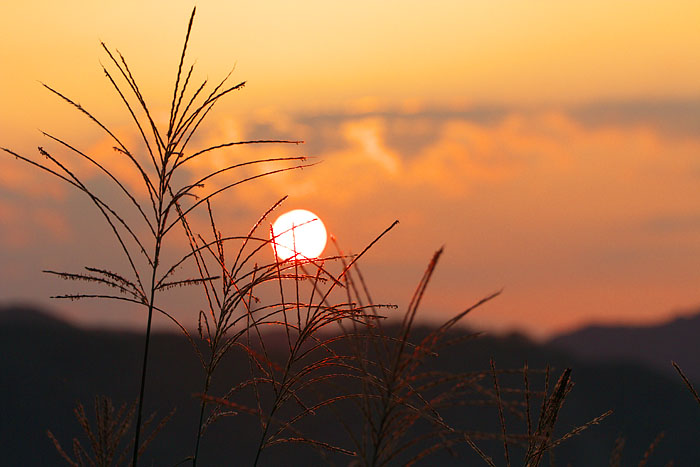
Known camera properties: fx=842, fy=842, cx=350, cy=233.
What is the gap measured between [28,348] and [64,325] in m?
2.75

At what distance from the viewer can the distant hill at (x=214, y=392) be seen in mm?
24266

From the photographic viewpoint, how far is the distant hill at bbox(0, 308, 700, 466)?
2427 cm

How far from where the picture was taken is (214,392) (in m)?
25.6

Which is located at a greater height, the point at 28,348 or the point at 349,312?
the point at 28,348

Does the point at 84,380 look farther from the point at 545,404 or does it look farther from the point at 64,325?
the point at 545,404

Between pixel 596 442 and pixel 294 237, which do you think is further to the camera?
pixel 596 442

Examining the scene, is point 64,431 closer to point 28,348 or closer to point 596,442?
point 28,348

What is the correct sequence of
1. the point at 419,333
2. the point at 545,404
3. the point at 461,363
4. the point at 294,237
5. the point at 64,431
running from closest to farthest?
the point at 545,404, the point at 294,237, the point at 64,431, the point at 419,333, the point at 461,363

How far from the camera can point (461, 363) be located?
30172 millimetres

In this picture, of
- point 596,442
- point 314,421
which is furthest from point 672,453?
point 314,421

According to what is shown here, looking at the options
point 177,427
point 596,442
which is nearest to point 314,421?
point 177,427

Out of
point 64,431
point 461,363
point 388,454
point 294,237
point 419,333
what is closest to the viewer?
point 388,454

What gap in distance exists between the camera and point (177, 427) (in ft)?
83.9

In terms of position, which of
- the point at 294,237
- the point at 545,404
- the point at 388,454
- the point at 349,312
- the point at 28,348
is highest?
the point at 28,348
